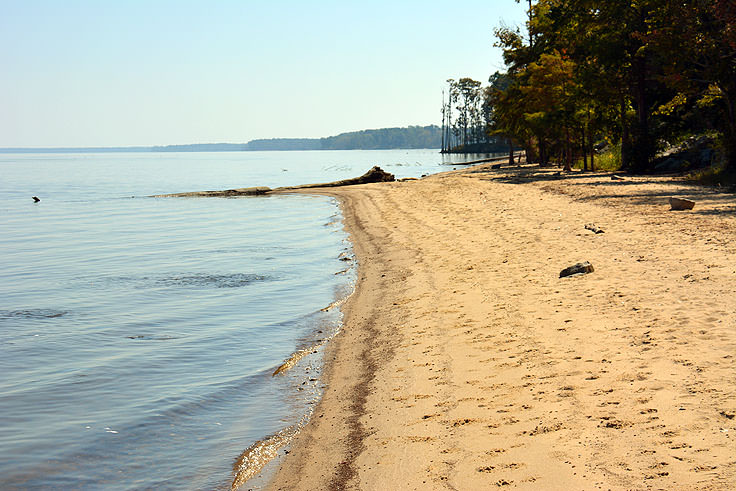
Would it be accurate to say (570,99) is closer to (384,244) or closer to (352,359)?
(384,244)

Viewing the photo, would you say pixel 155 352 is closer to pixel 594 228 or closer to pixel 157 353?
pixel 157 353

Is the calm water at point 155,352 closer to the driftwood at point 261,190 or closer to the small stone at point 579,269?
the small stone at point 579,269

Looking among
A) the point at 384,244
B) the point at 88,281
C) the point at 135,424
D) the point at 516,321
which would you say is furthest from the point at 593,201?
the point at 135,424

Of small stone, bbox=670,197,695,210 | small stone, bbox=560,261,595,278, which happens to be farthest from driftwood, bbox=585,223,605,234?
small stone, bbox=560,261,595,278

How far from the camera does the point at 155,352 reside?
10289 millimetres

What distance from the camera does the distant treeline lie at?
26.3 meters

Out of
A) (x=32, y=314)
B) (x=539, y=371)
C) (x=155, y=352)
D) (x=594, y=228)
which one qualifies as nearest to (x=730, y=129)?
(x=594, y=228)

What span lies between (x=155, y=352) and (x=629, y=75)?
3165 cm

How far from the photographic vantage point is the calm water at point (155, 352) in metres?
6.61

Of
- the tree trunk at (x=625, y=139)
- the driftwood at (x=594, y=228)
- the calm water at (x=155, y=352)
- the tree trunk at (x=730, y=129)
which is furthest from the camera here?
the tree trunk at (x=625, y=139)

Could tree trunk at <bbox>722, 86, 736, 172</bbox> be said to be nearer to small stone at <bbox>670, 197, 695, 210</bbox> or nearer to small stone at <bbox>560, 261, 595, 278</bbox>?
small stone at <bbox>670, 197, 695, 210</bbox>

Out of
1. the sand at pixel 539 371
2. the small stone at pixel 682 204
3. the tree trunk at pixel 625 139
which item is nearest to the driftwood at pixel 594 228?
the sand at pixel 539 371

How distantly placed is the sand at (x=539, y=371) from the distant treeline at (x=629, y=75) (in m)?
Result: 13.9

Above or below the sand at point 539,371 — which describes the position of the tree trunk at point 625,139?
above
